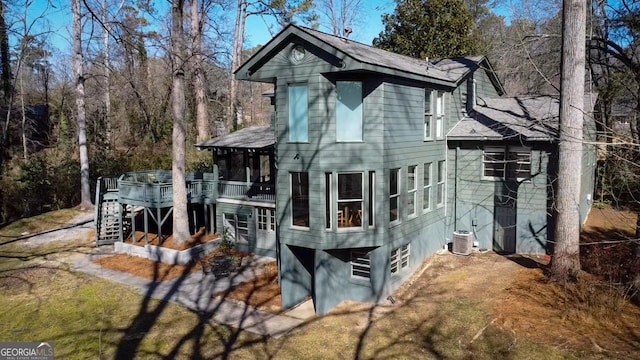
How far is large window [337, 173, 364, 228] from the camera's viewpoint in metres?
12.9

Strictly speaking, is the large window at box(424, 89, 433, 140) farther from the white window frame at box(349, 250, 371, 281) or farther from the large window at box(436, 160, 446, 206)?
the white window frame at box(349, 250, 371, 281)

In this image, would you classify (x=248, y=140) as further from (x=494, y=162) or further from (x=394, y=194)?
(x=494, y=162)

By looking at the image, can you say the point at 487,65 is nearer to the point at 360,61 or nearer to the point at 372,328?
the point at 360,61

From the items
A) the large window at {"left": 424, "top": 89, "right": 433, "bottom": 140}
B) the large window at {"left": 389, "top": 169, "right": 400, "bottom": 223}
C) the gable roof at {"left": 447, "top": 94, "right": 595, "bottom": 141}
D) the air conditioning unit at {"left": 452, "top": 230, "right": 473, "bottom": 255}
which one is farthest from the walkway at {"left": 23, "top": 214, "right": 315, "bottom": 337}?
the gable roof at {"left": 447, "top": 94, "right": 595, "bottom": 141}

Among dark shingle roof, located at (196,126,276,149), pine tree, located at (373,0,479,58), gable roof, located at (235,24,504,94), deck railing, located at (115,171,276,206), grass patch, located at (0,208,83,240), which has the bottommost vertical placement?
grass patch, located at (0,208,83,240)

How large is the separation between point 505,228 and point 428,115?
5670mm

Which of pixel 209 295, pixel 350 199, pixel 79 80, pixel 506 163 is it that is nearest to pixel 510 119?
pixel 506 163

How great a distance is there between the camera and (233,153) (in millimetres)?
21344

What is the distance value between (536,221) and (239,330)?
1160cm

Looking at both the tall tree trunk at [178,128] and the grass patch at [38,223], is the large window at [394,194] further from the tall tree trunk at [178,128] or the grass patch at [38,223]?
the grass patch at [38,223]

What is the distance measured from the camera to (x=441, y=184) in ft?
56.3

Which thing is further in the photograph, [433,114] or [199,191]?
[199,191]

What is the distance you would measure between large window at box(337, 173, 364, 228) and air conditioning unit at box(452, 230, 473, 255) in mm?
5699

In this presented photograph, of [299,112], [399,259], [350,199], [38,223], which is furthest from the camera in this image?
[38,223]
